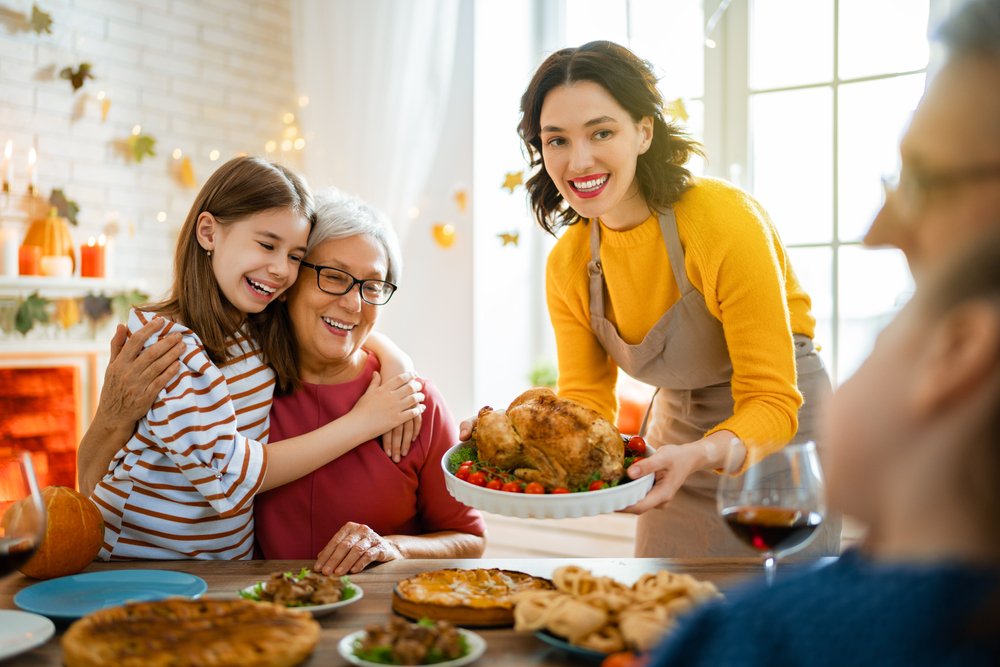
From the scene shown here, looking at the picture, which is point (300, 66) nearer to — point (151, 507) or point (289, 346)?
point (289, 346)

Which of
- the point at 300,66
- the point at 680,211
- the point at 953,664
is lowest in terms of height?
the point at 953,664

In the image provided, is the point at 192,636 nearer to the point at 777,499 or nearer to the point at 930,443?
the point at 777,499

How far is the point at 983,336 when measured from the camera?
1.99 feet

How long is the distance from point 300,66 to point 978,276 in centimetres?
533

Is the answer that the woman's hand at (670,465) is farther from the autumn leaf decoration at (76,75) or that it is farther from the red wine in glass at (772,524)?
the autumn leaf decoration at (76,75)

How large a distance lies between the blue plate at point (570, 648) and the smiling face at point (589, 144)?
116 centimetres

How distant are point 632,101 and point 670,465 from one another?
91 centimetres

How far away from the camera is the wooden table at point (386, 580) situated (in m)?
1.21

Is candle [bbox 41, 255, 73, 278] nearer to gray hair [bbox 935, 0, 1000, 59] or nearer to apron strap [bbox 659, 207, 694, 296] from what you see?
apron strap [bbox 659, 207, 694, 296]

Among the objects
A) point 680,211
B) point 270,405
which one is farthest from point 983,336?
point 270,405

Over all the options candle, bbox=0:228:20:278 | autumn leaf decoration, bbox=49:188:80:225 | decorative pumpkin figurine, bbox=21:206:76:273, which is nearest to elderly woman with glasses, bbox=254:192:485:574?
candle, bbox=0:228:20:278

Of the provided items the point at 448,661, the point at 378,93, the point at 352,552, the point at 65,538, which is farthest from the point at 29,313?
the point at 448,661

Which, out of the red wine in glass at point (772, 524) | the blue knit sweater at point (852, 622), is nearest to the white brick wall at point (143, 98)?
the red wine in glass at point (772, 524)

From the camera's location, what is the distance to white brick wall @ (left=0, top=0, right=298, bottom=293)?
4.32m
